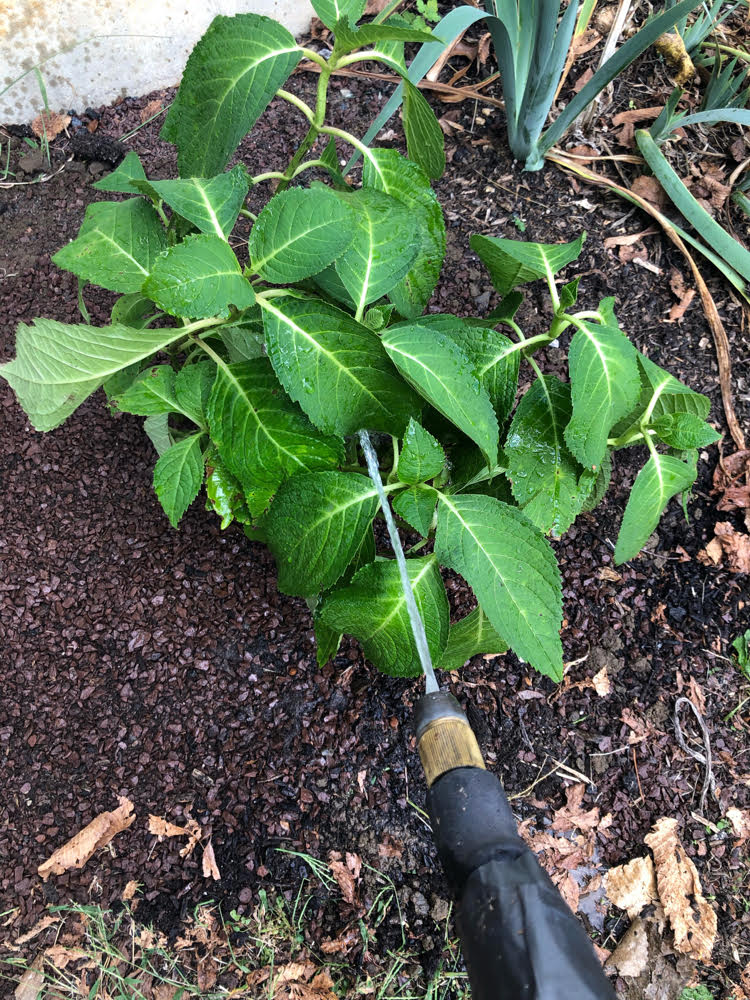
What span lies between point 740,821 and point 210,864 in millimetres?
1025

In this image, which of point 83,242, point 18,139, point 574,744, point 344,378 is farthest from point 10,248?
point 574,744

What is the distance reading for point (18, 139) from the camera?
192 cm

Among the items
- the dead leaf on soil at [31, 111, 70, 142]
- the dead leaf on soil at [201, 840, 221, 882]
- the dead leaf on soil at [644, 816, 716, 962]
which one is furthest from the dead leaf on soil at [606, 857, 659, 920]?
the dead leaf on soil at [31, 111, 70, 142]

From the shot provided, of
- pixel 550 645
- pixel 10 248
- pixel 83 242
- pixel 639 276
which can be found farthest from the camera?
pixel 639 276

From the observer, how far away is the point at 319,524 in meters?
1.03

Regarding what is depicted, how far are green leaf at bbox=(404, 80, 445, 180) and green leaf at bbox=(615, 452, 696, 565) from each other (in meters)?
0.63

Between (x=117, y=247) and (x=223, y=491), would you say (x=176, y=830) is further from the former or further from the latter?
(x=117, y=247)

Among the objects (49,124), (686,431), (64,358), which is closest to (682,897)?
(686,431)

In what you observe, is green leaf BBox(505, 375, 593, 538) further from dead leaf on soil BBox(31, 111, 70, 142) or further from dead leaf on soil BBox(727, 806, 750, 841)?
dead leaf on soil BBox(31, 111, 70, 142)

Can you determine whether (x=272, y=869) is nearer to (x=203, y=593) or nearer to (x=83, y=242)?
(x=203, y=593)

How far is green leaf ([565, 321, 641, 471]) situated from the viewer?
3.51 feet

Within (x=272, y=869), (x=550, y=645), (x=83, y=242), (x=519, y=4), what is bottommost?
(x=272, y=869)

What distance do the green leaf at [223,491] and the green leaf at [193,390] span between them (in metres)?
0.08

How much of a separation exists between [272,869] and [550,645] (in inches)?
28.0
